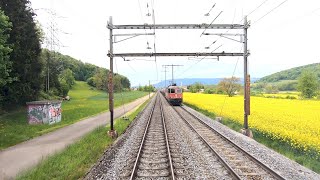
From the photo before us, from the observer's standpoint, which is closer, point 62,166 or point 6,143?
point 62,166

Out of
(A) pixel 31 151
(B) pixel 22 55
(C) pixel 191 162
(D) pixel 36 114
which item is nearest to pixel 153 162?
(C) pixel 191 162

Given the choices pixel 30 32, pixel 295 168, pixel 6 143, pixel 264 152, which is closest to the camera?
pixel 295 168

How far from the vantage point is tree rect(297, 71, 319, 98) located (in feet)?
332

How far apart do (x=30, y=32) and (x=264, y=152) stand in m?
31.4

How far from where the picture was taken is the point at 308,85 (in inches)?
4016

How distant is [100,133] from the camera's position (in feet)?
73.9

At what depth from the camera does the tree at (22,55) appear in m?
33.3

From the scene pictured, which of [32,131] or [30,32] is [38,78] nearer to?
[30,32]

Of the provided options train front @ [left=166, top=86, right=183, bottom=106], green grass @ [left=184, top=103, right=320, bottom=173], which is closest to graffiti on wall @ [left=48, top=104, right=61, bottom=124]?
green grass @ [left=184, top=103, right=320, bottom=173]

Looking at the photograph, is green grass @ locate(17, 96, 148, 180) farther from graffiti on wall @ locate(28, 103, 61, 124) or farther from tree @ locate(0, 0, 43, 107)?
tree @ locate(0, 0, 43, 107)

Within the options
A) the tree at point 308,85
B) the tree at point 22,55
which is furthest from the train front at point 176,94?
the tree at point 308,85

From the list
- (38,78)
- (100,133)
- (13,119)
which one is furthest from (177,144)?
(38,78)

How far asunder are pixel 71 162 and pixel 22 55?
82.3 ft

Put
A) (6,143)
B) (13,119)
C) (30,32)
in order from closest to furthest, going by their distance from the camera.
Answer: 1. (6,143)
2. (13,119)
3. (30,32)
